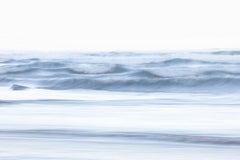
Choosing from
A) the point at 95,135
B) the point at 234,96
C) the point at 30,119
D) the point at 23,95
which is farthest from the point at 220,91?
the point at 95,135

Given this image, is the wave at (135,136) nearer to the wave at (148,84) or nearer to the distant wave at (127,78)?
the distant wave at (127,78)

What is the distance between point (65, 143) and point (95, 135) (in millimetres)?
701

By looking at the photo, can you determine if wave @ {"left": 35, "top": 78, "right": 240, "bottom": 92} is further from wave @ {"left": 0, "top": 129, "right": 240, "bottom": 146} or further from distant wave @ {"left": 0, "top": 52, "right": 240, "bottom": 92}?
wave @ {"left": 0, "top": 129, "right": 240, "bottom": 146}

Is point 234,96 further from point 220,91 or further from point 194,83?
point 194,83

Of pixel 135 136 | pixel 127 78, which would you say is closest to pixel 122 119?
pixel 135 136

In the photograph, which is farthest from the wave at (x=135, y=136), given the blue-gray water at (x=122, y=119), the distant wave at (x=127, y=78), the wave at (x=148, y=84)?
the wave at (x=148, y=84)

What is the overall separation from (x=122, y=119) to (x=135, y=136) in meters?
1.86

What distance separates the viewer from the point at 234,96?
53.8 feet

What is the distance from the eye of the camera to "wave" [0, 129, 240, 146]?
9.30 metres

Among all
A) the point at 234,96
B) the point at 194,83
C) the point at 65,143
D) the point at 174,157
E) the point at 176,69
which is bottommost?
the point at 174,157

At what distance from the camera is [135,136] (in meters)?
9.74

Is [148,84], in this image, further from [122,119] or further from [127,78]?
[122,119]

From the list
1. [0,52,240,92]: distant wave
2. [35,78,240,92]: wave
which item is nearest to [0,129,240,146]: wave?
[0,52,240,92]: distant wave

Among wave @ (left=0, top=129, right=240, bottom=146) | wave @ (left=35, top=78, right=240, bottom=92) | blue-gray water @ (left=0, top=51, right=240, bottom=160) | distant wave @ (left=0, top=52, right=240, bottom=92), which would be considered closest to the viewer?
blue-gray water @ (left=0, top=51, right=240, bottom=160)
